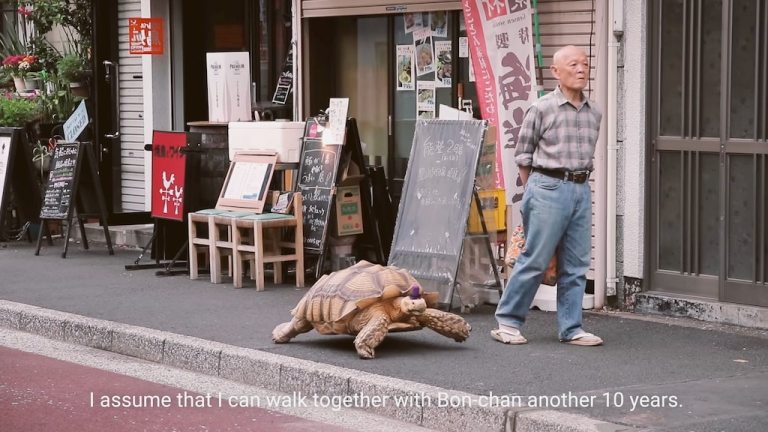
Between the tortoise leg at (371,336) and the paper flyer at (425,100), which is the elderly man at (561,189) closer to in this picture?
the tortoise leg at (371,336)

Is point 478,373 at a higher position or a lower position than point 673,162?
lower

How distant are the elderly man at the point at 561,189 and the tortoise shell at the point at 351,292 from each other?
0.76m

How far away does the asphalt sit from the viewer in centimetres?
671

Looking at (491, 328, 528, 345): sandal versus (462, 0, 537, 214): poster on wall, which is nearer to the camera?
(491, 328, 528, 345): sandal

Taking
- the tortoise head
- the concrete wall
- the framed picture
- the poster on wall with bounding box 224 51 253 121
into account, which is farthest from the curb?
the concrete wall

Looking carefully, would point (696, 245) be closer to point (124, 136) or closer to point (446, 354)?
point (446, 354)

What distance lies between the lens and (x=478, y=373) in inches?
306

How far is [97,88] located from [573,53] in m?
8.43

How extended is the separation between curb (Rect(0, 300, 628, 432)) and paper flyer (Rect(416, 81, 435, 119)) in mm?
3710

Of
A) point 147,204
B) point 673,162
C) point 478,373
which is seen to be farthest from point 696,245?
point 147,204

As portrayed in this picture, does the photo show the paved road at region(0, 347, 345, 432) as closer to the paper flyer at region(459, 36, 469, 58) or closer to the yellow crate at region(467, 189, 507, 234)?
the yellow crate at region(467, 189, 507, 234)

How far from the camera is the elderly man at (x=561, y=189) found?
852 centimetres

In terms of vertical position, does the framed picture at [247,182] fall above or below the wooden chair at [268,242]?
above

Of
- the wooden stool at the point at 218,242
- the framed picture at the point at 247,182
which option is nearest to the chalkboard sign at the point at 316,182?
the framed picture at the point at 247,182
